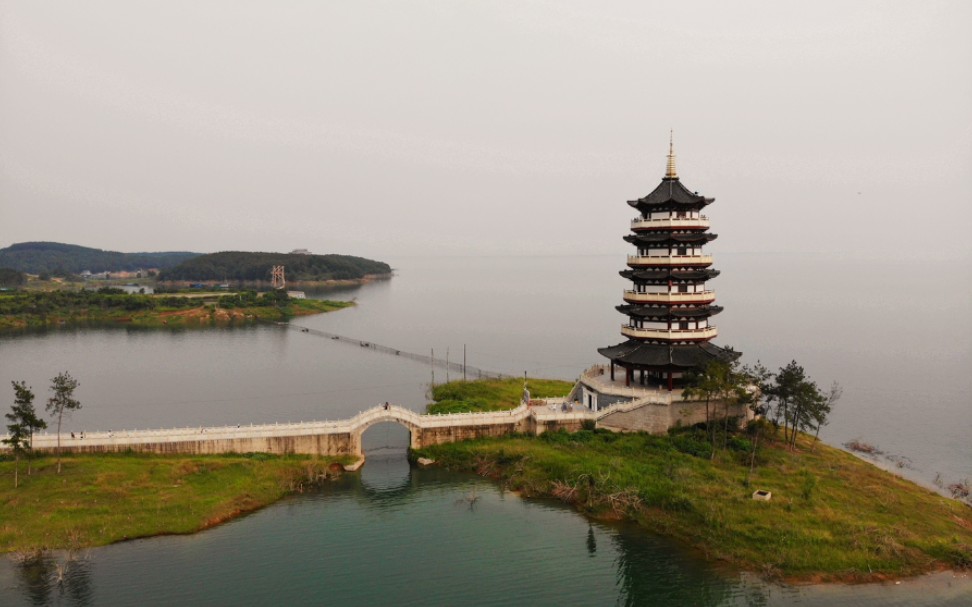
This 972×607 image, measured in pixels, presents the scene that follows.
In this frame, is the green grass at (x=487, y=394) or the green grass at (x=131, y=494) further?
the green grass at (x=487, y=394)

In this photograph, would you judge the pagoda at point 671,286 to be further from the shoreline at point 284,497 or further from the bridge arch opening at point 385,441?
the bridge arch opening at point 385,441

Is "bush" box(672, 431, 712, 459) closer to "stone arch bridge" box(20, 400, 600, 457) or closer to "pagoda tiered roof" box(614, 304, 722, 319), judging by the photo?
"stone arch bridge" box(20, 400, 600, 457)

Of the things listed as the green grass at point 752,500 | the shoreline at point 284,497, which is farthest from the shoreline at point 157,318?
the green grass at point 752,500

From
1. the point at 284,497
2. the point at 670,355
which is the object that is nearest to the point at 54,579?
the point at 284,497

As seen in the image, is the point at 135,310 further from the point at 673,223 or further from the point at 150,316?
the point at 673,223

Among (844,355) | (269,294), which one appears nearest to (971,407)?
(844,355)

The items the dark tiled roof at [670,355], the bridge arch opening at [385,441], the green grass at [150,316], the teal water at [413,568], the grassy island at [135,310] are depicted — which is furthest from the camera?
the grassy island at [135,310]
